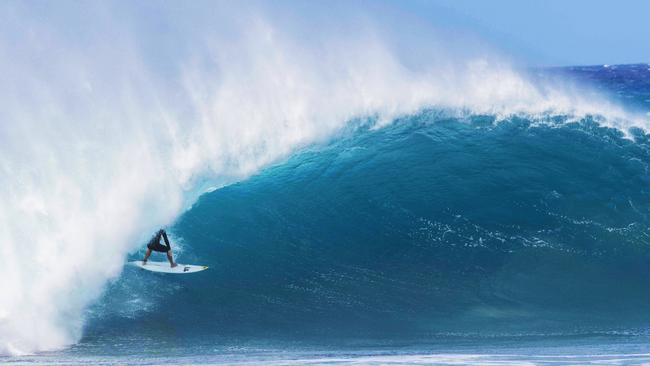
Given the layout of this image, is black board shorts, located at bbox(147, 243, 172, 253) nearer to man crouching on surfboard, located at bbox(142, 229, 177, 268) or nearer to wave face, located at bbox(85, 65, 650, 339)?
man crouching on surfboard, located at bbox(142, 229, 177, 268)

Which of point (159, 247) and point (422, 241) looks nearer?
point (159, 247)

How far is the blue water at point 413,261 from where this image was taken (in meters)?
9.83

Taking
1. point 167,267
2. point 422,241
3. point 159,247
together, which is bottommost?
point 167,267

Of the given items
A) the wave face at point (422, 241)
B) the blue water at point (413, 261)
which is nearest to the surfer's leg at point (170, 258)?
the blue water at point (413, 261)

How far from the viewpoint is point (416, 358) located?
358 inches

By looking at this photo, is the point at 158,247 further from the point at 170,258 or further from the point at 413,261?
the point at 413,261

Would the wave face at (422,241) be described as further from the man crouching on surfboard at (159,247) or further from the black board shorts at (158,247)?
the black board shorts at (158,247)

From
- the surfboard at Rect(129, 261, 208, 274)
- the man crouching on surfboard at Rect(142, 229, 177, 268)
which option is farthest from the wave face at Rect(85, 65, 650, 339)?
the man crouching on surfboard at Rect(142, 229, 177, 268)

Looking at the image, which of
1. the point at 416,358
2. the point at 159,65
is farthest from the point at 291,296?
the point at 159,65

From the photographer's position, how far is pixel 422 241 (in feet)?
43.3

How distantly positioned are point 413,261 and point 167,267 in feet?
17.6

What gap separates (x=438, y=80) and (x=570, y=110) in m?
4.65

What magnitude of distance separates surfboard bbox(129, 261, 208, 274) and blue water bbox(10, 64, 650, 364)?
20cm

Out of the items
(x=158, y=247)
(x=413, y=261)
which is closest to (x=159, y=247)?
(x=158, y=247)
